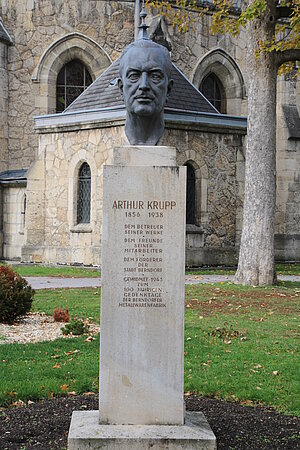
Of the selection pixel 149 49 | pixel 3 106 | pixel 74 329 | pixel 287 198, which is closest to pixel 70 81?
pixel 3 106

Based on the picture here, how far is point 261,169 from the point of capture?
1520cm

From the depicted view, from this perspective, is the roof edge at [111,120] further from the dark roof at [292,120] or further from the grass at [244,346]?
the grass at [244,346]

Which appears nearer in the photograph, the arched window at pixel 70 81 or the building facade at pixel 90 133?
the building facade at pixel 90 133

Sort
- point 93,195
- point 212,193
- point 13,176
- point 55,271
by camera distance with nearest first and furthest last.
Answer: point 55,271 → point 93,195 → point 212,193 → point 13,176

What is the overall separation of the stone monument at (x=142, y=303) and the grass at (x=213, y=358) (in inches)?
65.3

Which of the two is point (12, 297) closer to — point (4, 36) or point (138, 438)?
point (138, 438)

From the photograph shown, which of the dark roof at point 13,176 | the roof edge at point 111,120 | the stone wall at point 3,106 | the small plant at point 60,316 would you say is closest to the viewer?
the small plant at point 60,316

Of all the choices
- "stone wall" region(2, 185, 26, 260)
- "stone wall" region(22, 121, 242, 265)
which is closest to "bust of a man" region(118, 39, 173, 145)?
"stone wall" region(22, 121, 242, 265)

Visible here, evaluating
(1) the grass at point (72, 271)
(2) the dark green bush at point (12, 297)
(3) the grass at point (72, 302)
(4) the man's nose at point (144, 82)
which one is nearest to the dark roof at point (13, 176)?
(1) the grass at point (72, 271)

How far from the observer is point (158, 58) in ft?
17.7

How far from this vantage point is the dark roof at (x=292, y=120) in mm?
24303

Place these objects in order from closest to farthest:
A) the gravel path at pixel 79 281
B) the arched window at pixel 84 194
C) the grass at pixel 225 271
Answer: the gravel path at pixel 79 281
the grass at pixel 225 271
the arched window at pixel 84 194

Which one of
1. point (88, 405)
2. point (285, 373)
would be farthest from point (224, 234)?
point (88, 405)

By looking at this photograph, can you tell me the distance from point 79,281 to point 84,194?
15.6 ft
